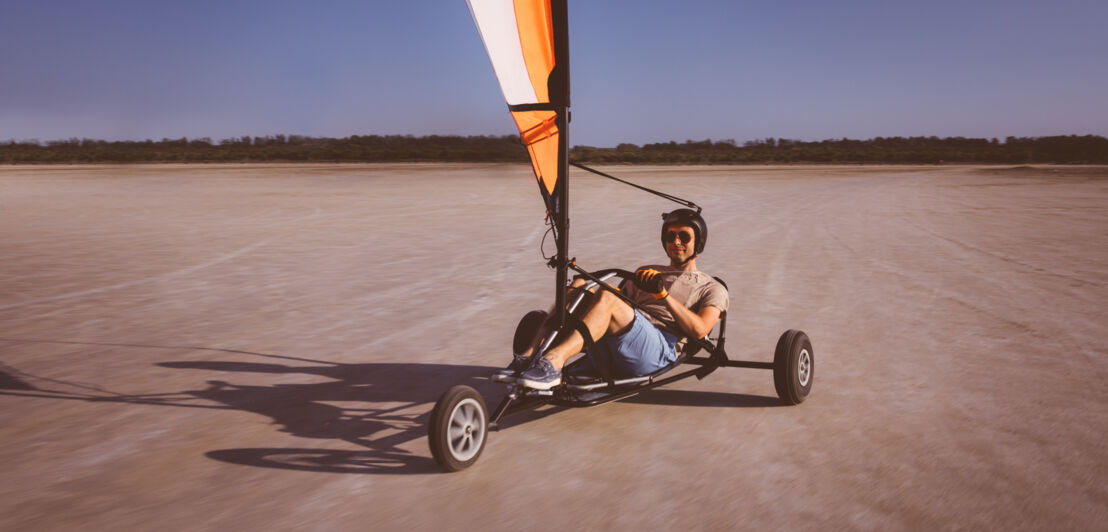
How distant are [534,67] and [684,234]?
159 centimetres

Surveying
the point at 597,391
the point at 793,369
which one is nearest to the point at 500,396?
the point at 597,391

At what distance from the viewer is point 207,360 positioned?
22.8ft

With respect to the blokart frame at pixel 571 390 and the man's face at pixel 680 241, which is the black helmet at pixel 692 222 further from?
the blokart frame at pixel 571 390

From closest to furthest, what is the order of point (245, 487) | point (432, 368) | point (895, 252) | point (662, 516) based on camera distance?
point (662, 516) → point (245, 487) → point (432, 368) → point (895, 252)

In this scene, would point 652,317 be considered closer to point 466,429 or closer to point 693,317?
point 693,317

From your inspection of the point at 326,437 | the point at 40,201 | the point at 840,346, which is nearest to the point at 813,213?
the point at 840,346

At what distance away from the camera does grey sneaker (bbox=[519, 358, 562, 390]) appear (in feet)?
14.8

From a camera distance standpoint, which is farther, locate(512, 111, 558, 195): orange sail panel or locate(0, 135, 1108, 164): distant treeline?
locate(0, 135, 1108, 164): distant treeline

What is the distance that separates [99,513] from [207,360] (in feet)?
10.7

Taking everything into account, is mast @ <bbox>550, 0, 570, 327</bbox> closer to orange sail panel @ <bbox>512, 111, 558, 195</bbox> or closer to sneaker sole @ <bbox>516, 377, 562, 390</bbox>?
orange sail panel @ <bbox>512, 111, 558, 195</bbox>

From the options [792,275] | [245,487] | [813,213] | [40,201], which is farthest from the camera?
[40,201]

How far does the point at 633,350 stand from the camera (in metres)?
5.21

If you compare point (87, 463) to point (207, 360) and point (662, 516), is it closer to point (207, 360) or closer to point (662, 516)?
point (207, 360)

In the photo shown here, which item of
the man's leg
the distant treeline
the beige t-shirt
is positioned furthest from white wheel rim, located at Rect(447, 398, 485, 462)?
the distant treeline
